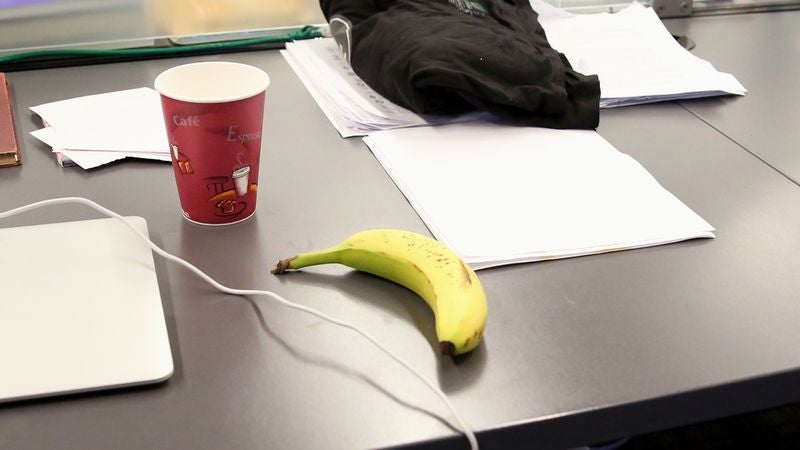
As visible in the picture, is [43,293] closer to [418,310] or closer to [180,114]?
[180,114]

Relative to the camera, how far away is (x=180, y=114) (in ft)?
2.35

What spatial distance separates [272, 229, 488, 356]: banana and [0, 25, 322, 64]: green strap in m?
0.59

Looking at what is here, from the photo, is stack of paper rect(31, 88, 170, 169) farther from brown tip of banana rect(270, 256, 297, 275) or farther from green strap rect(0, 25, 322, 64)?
brown tip of banana rect(270, 256, 297, 275)

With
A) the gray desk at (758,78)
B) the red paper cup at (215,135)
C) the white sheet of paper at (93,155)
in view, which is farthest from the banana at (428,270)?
the gray desk at (758,78)

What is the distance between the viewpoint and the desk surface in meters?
0.56

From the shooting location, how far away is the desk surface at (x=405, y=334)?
56cm

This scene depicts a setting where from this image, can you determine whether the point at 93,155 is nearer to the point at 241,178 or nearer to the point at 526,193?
the point at 241,178

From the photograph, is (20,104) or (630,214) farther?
(20,104)

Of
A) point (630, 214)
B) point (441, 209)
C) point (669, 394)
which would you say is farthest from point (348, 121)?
point (669, 394)

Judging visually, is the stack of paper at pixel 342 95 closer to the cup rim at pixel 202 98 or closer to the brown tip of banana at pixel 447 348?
the cup rim at pixel 202 98

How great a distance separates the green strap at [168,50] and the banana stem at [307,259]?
0.59 m

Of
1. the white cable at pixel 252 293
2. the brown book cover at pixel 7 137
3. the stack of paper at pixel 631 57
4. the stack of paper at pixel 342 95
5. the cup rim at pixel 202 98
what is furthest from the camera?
the stack of paper at pixel 631 57

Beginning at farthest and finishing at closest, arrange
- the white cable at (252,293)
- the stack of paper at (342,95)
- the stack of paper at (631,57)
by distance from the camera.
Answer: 1. the stack of paper at (631,57)
2. the stack of paper at (342,95)
3. the white cable at (252,293)

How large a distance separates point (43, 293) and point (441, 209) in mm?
364
